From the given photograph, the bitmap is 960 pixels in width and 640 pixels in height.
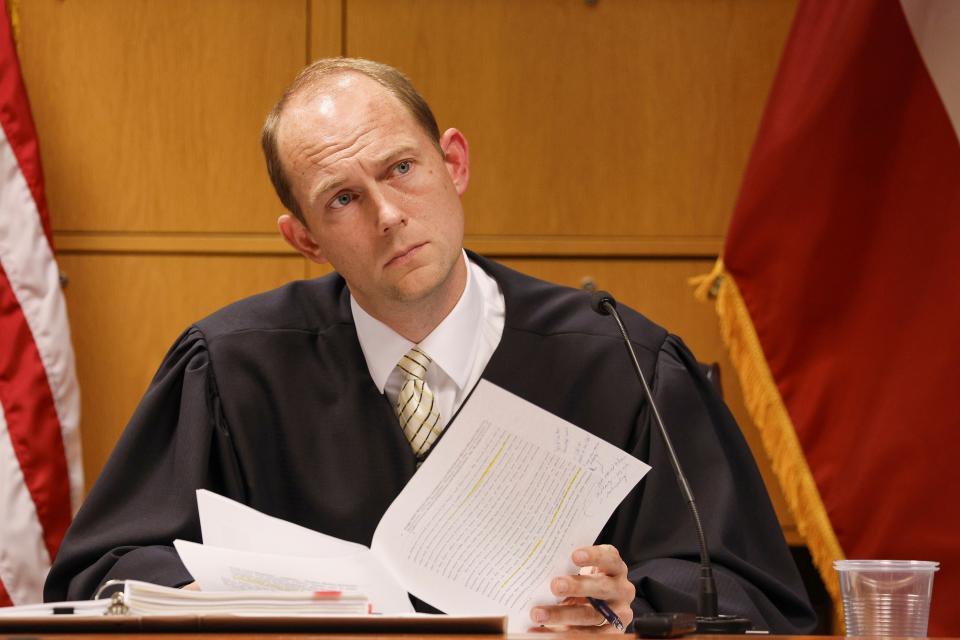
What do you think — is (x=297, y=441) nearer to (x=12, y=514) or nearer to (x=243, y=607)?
(x=243, y=607)

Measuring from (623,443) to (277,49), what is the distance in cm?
173

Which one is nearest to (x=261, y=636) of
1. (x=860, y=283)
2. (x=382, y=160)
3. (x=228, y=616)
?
(x=228, y=616)

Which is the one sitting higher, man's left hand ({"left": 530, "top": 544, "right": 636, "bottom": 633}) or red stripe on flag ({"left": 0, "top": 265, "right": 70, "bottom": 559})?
man's left hand ({"left": 530, "top": 544, "right": 636, "bottom": 633})

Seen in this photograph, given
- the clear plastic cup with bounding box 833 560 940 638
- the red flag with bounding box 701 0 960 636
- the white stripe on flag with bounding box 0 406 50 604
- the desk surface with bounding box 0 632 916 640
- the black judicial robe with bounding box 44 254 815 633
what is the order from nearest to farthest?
1. the desk surface with bounding box 0 632 916 640
2. the clear plastic cup with bounding box 833 560 940 638
3. the black judicial robe with bounding box 44 254 815 633
4. the red flag with bounding box 701 0 960 636
5. the white stripe on flag with bounding box 0 406 50 604

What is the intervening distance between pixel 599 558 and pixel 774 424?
1.52 meters

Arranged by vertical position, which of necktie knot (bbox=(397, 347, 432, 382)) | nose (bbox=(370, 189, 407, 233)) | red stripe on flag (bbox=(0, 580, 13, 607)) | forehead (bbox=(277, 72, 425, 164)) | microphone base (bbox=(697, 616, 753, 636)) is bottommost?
red stripe on flag (bbox=(0, 580, 13, 607))

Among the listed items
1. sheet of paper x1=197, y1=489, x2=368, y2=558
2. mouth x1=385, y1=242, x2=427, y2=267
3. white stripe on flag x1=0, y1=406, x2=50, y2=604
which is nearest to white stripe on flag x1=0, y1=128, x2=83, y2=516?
white stripe on flag x1=0, y1=406, x2=50, y2=604

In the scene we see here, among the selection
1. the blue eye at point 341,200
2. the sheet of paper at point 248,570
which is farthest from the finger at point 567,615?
the blue eye at point 341,200

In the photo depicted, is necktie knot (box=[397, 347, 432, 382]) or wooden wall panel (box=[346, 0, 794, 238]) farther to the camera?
wooden wall panel (box=[346, 0, 794, 238])

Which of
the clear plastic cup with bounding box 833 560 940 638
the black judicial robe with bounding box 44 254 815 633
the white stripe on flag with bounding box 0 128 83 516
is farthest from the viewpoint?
the white stripe on flag with bounding box 0 128 83 516

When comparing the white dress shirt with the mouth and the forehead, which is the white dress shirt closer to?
the mouth

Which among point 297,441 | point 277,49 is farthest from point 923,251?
point 277,49

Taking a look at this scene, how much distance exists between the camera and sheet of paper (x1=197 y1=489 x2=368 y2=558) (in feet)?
5.22

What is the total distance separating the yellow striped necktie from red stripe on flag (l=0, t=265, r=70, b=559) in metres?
1.29
